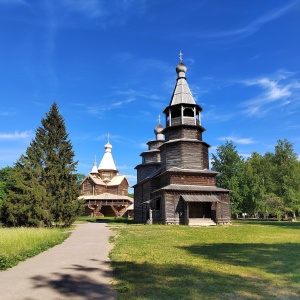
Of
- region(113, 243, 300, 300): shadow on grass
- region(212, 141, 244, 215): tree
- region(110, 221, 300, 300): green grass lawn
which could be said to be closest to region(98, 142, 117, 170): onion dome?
region(212, 141, 244, 215): tree

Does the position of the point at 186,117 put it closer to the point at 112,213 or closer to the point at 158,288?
the point at 158,288

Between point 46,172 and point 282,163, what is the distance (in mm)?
36943

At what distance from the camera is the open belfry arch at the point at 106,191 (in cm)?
5928

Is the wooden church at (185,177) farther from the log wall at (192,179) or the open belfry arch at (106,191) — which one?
the open belfry arch at (106,191)

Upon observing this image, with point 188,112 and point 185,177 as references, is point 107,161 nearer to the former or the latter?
point 188,112

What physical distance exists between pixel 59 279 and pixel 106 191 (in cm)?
5863

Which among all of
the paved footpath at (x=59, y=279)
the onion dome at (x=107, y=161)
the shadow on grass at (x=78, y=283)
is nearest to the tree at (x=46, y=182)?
the paved footpath at (x=59, y=279)

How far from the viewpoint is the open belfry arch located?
5928 centimetres

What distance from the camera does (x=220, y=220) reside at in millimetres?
31266

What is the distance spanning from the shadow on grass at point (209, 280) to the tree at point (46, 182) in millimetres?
16741

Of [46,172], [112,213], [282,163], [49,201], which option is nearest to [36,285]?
[49,201]

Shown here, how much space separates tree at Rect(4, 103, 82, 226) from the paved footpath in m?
14.2

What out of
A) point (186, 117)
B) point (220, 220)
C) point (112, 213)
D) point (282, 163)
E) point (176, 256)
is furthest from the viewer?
point (112, 213)

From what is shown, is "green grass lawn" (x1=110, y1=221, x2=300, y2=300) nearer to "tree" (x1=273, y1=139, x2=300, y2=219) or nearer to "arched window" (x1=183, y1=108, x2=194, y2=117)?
"arched window" (x1=183, y1=108, x2=194, y2=117)
